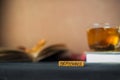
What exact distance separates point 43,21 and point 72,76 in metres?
0.52

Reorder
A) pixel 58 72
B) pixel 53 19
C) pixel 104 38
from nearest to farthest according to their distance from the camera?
pixel 58 72 → pixel 104 38 → pixel 53 19

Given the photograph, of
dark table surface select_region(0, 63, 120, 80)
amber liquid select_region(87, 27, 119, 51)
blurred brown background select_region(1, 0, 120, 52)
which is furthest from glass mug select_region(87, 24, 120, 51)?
blurred brown background select_region(1, 0, 120, 52)

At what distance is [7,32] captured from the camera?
1164 millimetres

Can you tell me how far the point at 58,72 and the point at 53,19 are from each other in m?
0.50

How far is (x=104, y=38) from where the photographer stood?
78 centimetres

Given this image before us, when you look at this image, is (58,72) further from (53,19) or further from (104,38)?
(53,19)

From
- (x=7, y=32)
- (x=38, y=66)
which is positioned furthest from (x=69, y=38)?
(x=38, y=66)

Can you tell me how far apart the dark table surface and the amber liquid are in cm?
12

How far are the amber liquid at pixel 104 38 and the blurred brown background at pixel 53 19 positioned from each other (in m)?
0.32

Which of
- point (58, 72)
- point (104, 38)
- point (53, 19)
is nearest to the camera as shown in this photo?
point (58, 72)

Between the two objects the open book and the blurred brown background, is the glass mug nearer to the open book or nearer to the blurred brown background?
the open book

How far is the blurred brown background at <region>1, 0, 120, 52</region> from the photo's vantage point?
1118 mm

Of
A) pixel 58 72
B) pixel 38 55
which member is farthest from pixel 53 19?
pixel 58 72

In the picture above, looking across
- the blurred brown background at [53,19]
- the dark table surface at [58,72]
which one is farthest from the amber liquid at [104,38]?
the blurred brown background at [53,19]
